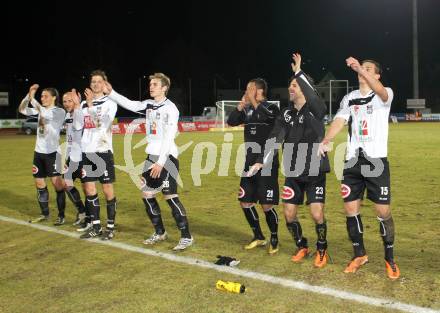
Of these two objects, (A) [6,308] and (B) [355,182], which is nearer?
(A) [6,308]

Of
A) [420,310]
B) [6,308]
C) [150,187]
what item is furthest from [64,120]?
[420,310]

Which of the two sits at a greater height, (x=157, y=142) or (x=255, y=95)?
(x=255, y=95)

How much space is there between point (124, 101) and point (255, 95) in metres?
1.93

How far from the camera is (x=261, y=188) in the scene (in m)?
6.80

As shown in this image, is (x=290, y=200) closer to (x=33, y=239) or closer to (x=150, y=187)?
(x=150, y=187)

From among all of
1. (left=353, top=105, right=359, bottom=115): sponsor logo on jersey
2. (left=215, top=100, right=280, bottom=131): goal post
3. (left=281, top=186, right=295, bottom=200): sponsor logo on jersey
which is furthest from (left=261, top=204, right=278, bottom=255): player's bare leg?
(left=215, top=100, right=280, bottom=131): goal post

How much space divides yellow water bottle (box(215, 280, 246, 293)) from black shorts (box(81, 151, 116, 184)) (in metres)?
3.10

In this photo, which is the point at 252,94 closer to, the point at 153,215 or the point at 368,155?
the point at 368,155

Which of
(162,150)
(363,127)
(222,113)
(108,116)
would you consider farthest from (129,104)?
(222,113)

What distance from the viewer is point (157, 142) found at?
23.3 ft

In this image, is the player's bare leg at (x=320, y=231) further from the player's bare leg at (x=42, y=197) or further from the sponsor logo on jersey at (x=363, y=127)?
the player's bare leg at (x=42, y=197)

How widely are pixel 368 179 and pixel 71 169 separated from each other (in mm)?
5218

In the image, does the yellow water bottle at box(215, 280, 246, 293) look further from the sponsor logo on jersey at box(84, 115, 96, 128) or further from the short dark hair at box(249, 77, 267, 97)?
the sponsor logo on jersey at box(84, 115, 96, 128)

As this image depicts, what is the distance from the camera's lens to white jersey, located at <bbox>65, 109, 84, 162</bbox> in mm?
8492
